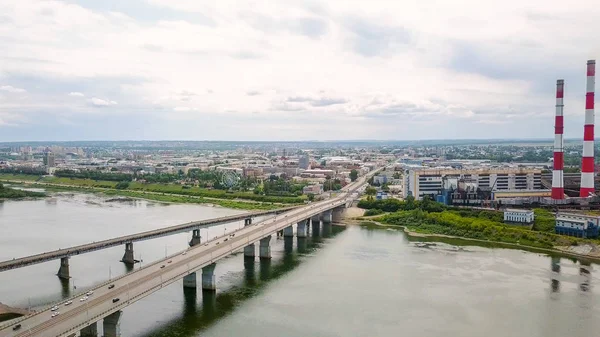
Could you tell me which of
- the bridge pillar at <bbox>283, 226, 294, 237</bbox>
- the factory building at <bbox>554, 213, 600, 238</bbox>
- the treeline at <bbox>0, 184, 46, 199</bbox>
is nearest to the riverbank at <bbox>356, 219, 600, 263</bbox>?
the factory building at <bbox>554, 213, 600, 238</bbox>

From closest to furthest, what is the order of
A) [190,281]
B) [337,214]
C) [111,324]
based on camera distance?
1. [111,324]
2. [190,281]
3. [337,214]

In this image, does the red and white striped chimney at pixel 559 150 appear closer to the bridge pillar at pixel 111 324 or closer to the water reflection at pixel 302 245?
the water reflection at pixel 302 245

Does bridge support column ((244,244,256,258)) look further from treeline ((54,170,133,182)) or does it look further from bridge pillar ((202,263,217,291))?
treeline ((54,170,133,182))

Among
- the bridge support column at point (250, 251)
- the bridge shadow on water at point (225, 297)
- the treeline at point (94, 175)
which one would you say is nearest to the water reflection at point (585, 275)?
the bridge shadow on water at point (225, 297)

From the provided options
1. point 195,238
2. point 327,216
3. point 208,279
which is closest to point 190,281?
point 208,279

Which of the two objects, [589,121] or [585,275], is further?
[589,121]

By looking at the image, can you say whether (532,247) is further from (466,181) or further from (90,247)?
(90,247)

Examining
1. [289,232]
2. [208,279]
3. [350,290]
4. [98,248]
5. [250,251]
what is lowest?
[350,290]

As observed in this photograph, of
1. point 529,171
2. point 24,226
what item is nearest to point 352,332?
point 24,226
